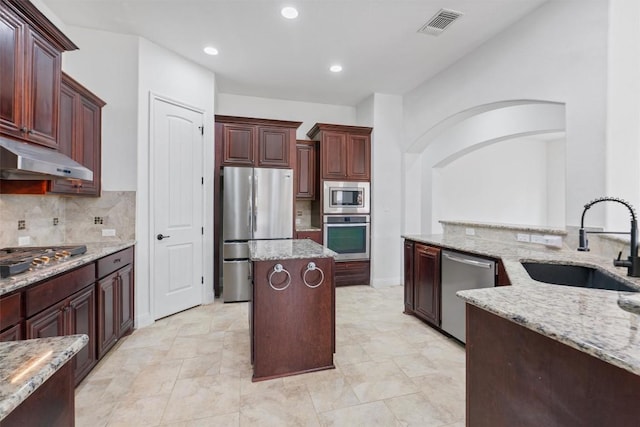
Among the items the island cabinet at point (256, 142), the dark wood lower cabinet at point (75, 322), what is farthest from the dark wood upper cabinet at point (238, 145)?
the dark wood lower cabinet at point (75, 322)

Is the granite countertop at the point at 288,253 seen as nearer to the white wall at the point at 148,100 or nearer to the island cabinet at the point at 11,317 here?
the island cabinet at the point at 11,317

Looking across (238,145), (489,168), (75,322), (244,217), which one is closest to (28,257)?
(75,322)

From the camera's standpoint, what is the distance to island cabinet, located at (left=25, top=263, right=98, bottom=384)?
64.4 inches

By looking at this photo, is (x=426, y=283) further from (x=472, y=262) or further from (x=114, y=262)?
(x=114, y=262)

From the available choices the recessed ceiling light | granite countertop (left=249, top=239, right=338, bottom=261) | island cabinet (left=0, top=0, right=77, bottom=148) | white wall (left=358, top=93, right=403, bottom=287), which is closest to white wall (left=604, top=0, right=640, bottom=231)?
granite countertop (left=249, top=239, right=338, bottom=261)

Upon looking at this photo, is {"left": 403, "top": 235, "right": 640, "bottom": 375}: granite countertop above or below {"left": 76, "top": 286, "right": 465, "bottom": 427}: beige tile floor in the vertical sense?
above

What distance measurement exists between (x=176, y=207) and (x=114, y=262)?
1030 mm

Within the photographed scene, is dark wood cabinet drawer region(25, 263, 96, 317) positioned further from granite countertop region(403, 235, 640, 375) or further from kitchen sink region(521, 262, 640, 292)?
kitchen sink region(521, 262, 640, 292)

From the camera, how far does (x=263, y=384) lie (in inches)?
83.7

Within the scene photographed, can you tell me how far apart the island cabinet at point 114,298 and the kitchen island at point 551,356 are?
261 cm

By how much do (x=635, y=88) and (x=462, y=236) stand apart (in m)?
1.89

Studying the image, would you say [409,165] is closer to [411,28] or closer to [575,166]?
[411,28]

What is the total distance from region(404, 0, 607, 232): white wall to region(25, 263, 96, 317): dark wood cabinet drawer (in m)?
3.81

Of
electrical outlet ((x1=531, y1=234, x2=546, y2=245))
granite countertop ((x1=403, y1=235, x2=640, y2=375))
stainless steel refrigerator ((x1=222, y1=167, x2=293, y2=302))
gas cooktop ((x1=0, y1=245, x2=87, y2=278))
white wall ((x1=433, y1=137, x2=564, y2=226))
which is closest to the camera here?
granite countertop ((x1=403, y1=235, x2=640, y2=375))
